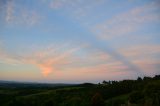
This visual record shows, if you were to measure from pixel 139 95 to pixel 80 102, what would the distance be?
2995 cm

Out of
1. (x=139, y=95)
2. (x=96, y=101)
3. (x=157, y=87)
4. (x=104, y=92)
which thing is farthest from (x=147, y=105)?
(x=104, y=92)

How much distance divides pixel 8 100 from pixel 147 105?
8674cm

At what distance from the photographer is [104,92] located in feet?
425

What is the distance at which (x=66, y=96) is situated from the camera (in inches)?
5394

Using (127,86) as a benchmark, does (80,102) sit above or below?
below

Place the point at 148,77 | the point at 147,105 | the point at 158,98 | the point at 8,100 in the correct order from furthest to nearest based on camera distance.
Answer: the point at 148,77 < the point at 8,100 < the point at 158,98 < the point at 147,105

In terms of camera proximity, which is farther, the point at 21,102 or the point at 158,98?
→ the point at 21,102

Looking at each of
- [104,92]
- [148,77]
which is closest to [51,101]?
[104,92]

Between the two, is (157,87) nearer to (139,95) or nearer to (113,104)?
(139,95)

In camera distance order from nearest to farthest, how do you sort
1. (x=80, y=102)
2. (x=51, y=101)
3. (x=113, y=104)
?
(x=113, y=104)
(x=80, y=102)
(x=51, y=101)

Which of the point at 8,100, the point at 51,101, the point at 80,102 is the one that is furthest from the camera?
the point at 8,100

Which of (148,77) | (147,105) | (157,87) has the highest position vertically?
(148,77)

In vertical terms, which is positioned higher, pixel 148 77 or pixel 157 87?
pixel 148 77

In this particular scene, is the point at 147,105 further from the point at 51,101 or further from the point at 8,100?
the point at 8,100
